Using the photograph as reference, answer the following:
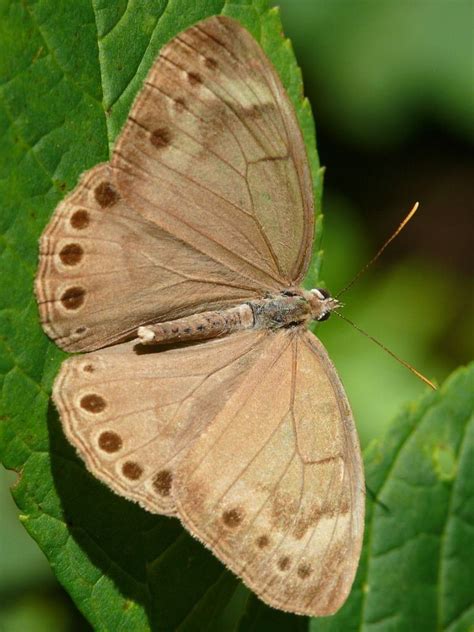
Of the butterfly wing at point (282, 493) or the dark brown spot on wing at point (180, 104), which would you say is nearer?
the butterfly wing at point (282, 493)

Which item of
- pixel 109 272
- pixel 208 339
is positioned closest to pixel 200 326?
pixel 208 339

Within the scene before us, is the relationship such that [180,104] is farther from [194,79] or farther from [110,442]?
[110,442]

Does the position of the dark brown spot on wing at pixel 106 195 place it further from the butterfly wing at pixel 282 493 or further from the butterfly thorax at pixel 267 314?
the butterfly wing at pixel 282 493

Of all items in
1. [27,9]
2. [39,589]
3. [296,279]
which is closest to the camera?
[27,9]

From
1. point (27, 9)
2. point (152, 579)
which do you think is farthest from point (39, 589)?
point (27, 9)

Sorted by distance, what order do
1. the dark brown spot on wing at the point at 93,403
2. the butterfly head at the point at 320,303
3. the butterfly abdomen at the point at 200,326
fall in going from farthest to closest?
1. the butterfly head at the point at 320,303
2. the butterfly abdomen at the point at 200,326
3. the dark brown spot on wing at the point at 93,403

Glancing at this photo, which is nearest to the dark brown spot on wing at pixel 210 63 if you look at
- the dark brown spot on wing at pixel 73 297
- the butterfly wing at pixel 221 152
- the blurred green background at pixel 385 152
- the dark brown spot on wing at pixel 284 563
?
the butterfly wing at pixel 221 152

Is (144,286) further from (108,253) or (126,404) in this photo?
(126,404)
